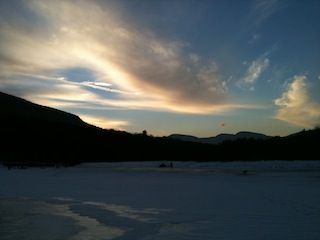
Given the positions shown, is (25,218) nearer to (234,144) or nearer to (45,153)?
(234,144)

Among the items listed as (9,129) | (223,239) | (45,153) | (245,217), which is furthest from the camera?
(9,129)

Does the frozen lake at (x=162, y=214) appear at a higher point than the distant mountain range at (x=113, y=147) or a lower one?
lower

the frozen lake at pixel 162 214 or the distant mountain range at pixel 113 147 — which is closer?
the frozen lake at pixel 162 214

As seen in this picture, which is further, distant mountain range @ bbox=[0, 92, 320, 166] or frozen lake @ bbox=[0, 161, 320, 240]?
distant mountain range @ bbox=[0, 92, 320, 166]

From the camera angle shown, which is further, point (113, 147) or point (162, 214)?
point (113, 147)

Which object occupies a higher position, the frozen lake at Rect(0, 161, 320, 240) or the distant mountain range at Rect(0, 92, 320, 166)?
the distant mountain range at Rect(0, 92, 320, 166)

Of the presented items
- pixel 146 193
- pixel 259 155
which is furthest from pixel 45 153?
pixel 146 193

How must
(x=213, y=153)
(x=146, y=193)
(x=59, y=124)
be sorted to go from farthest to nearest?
1. (x=59, y=124)
2. (x=213, y=153)
3. (x=146, y=193)

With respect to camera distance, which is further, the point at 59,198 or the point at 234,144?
the point at 234,144

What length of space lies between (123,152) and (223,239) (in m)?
80.2

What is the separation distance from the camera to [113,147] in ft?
313

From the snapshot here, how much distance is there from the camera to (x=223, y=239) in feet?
35.2

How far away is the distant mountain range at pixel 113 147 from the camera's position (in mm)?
70125

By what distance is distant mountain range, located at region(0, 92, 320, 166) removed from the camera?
70125 mm
